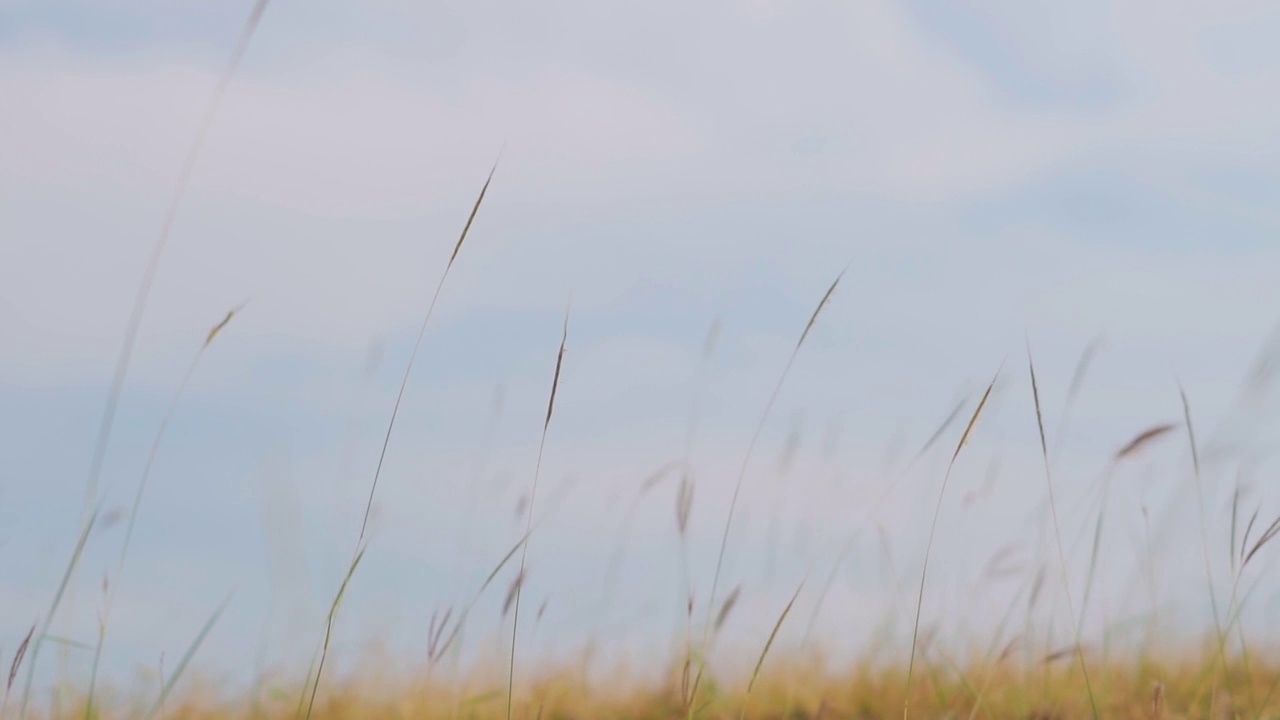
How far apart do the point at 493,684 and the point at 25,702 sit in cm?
170

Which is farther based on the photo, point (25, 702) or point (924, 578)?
point (25, 702)

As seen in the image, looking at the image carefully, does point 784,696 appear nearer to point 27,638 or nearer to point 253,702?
point 253,702

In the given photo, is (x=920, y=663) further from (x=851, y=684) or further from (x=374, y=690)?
(x=374, y=690)

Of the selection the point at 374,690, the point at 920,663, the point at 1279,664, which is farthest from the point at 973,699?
the point at 374,690

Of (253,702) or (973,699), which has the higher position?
(973,699)

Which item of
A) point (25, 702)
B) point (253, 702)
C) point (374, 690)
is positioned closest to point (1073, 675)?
point (374, 690)

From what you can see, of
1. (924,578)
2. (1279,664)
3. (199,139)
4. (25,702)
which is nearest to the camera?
(199,139)

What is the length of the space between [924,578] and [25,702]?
1.80 meters

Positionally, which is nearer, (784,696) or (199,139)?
(199,139)

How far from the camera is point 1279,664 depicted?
411 cm

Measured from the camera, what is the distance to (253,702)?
371 cm

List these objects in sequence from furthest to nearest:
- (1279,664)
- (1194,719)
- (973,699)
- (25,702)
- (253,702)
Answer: (1279,664)
(253,702)
(973,699)
(1194,719)
(25,702)

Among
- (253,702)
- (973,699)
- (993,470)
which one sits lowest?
(253,702)

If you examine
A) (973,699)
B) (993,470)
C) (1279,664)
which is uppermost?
(993,470)
